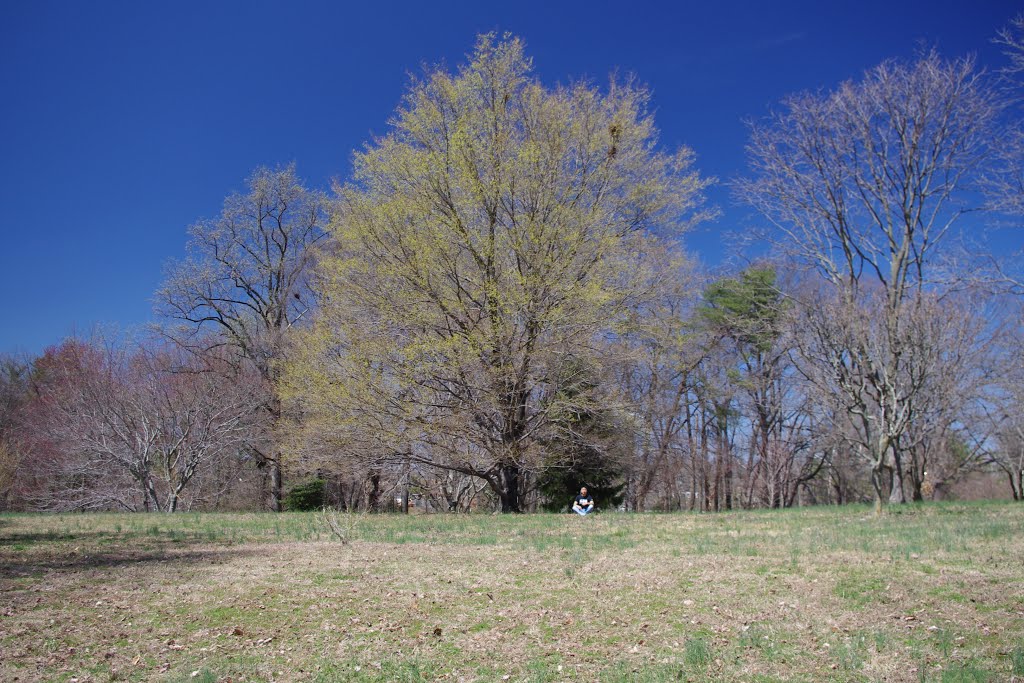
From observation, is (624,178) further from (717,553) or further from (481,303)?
(717,553)

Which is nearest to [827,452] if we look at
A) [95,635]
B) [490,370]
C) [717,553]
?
[490,370]

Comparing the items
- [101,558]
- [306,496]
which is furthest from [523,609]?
[306,496]

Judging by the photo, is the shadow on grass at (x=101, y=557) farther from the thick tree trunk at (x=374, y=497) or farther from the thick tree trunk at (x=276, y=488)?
the thick tree trunk at (x=276, y=488)

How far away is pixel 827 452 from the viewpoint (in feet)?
111

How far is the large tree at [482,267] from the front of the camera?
17.0 meters

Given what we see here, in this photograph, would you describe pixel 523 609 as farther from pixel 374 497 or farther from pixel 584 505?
pixel 374 497

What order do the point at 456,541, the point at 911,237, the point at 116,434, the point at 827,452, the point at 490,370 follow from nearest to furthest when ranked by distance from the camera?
the point at 456,541, the point at 490,370, the point at 911,237, the point at 116,434, the point at 827,452

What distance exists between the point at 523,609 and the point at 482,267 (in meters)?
12.0

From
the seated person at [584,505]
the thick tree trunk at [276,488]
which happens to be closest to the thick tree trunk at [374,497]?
the thick tree trunk at [276,488]

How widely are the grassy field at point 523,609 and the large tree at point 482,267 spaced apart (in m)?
6.87

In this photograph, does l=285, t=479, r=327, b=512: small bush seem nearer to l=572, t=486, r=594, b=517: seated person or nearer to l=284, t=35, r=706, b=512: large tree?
l=284, t=35, r=706, b=512: large tree

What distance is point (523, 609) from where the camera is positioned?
6.51m

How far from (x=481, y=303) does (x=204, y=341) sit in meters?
19.0

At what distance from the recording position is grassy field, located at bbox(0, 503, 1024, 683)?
5.15m
